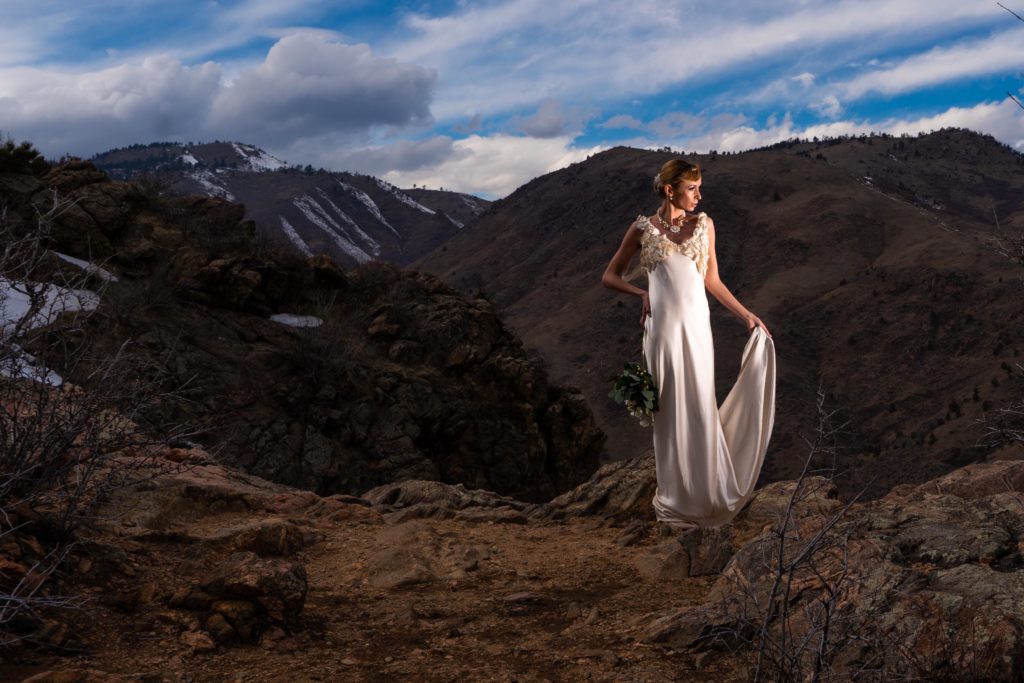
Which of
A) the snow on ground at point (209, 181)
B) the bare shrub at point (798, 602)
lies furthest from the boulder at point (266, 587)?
the snow on ground at point (209, 181)

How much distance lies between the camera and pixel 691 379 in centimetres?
511

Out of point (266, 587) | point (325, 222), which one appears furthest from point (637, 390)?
point (325, 222)

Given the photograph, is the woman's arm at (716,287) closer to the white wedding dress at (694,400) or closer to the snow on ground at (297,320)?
the white wedding dress at (694,400)

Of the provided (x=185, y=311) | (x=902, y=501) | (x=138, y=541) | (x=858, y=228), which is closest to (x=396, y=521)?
(x=138, y=541)

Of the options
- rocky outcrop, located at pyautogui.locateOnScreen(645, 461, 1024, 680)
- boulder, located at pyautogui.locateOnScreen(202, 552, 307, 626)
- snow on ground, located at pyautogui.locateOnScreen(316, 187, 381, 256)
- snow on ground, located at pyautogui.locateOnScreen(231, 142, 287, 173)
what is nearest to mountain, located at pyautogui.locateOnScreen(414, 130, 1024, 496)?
rocky outcrop, located at pyautogui.locateOnScreen(645, 461, 1024, 680)

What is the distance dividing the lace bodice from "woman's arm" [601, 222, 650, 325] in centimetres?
7

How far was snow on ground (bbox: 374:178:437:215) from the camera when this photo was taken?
140m

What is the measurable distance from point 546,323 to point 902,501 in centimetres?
5531

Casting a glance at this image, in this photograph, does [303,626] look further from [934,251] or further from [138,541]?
[934,251]

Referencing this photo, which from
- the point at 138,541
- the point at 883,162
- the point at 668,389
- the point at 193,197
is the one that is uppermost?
the point at 883,162

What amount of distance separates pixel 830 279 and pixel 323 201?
283 ft

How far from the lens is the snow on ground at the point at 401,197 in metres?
140

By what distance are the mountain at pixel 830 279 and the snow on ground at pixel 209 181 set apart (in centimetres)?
4789

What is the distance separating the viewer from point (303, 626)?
4387 mm
